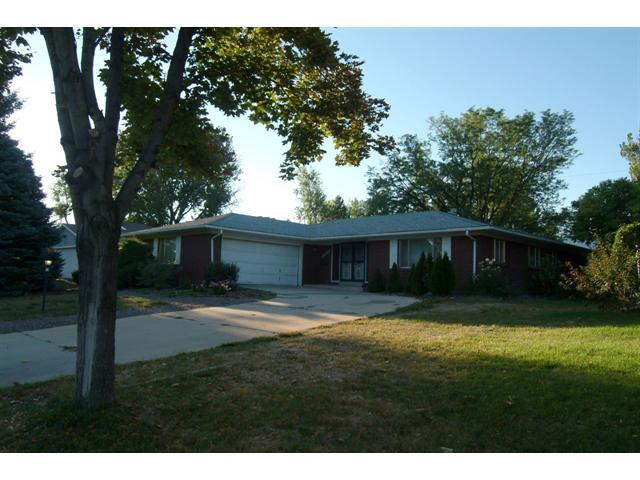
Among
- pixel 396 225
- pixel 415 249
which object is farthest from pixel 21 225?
pixel 415 249

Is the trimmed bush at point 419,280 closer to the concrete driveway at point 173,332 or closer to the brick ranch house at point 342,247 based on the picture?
the brick ranch house at point 342,247

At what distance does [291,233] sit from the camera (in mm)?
22516

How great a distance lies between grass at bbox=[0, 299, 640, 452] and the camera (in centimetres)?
384

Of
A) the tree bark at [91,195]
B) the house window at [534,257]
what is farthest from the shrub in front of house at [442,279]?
the tree bark at [91,195]

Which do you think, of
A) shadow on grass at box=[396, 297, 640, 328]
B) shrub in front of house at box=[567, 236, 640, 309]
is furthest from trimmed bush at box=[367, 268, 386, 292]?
shrub in front of house at box=[567, 236, 640, 309]

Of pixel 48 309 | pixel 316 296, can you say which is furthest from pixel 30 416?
pixel 316 296

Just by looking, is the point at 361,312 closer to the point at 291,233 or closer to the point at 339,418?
the point at 339,418

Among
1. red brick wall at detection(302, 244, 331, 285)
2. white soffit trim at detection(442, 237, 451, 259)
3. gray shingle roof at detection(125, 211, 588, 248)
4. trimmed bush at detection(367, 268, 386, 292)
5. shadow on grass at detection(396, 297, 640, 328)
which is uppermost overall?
gray shingle roof at detection(125, 211, 588, 248)

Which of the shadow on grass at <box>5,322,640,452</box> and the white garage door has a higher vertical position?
the white garage door

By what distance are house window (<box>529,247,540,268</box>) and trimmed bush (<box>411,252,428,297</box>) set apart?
658 cm

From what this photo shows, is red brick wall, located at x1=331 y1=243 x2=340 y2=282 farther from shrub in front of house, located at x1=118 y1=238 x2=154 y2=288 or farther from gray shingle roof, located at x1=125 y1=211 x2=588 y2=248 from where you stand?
shrub in front of house, located at x1=118 y1=238 x2=154 y2=288

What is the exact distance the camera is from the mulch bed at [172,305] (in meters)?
10.4

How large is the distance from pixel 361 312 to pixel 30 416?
8.29 meters

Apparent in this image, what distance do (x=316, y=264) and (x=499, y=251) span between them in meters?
8.45
